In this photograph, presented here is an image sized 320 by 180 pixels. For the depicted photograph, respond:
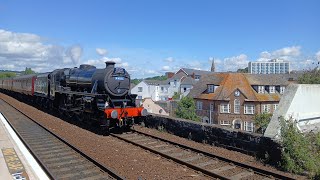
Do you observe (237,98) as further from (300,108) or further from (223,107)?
(300,108)

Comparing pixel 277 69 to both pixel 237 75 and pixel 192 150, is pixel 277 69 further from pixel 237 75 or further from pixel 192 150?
pixel 192 150

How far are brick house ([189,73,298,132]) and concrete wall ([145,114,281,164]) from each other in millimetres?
35542

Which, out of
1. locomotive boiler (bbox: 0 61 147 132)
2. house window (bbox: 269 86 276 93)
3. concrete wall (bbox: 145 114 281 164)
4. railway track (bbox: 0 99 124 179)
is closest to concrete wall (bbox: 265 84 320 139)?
concrete wall (bbox: 145 114 281 164)

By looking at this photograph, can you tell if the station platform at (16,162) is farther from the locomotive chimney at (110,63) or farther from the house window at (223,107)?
the house window at (223,107)

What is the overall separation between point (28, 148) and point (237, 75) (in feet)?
151

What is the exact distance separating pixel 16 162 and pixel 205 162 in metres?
5.20

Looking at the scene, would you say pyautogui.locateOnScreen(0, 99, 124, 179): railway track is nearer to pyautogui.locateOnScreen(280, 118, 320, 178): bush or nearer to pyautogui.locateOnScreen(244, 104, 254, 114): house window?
pyautogui.locateOnScreen(280, 118, 320, 178): bush

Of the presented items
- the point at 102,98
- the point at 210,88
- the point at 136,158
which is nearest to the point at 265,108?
the point at 210,88

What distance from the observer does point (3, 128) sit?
13.9 metres

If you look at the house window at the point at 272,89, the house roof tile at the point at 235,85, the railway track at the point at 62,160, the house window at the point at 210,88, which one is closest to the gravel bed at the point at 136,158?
the railway track at the point at 62,160

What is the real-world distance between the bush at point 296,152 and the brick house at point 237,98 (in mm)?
38931

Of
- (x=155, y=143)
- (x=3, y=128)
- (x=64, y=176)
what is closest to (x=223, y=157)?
(x=155, y=143)

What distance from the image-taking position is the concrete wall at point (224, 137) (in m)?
8.37

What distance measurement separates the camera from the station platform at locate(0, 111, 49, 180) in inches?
278
